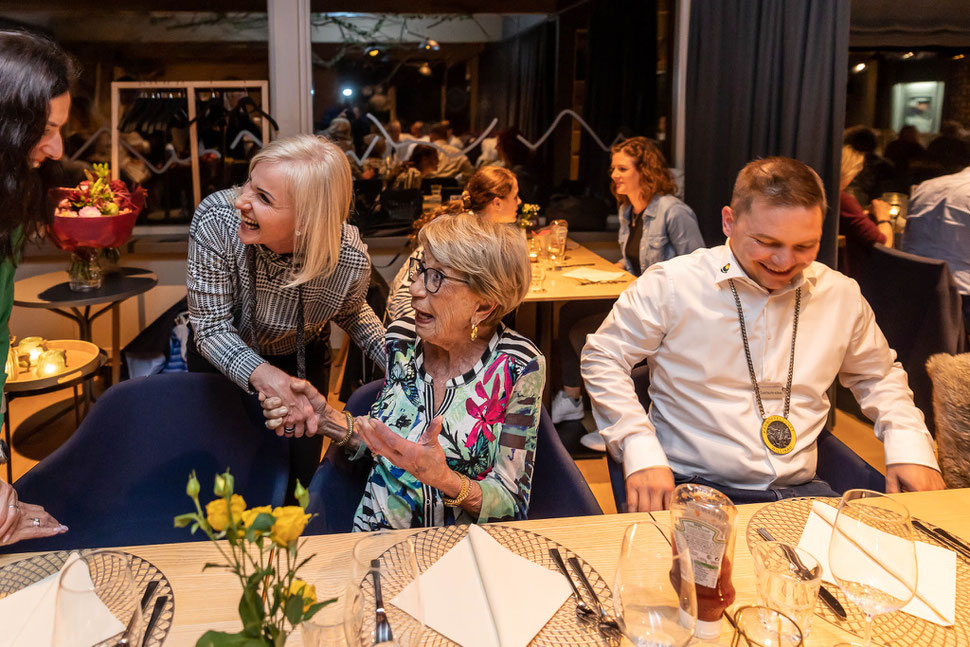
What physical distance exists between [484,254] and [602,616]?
2.71 feet

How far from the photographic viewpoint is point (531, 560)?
1326 millimetres

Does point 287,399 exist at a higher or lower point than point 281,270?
lower

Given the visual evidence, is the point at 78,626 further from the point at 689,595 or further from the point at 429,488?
the point at 429,488

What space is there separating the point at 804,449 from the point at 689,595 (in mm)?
1171

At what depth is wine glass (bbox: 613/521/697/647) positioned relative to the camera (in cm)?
96

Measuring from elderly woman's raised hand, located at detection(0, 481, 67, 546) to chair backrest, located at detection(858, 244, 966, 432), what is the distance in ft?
10.8

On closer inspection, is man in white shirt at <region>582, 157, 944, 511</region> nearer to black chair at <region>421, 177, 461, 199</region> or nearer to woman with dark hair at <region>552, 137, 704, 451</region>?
woman with dark hair at <region>552, 137, 704, 451</region>

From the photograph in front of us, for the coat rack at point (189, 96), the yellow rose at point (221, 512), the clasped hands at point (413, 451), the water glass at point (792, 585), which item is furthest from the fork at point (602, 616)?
the coat rack at point (189, 96)

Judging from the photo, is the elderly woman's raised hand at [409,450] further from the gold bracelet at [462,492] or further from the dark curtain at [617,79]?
the dark curtain at [617,79]

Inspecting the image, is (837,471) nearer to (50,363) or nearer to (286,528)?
(286,528)

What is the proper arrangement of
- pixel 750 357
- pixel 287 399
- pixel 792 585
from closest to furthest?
1. pixel 792 585
2. pixel 287 399
3. pixel 750 357

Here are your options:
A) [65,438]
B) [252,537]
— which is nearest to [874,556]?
[252,537]

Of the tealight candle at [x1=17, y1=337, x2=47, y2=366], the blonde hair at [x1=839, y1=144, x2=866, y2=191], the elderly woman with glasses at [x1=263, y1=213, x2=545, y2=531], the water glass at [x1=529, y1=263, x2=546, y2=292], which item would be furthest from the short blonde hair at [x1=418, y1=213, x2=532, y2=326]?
the blonde hair at [x1=839, y1=144, x2=866, y2=191]

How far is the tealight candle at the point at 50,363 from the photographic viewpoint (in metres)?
3.10
